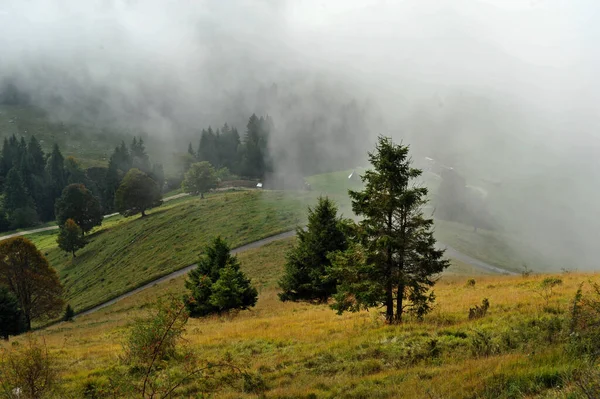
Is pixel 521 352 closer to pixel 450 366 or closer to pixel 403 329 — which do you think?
pixel 450 366

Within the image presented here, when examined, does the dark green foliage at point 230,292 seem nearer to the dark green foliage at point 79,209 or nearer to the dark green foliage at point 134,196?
the dark green foliage at point 134,196

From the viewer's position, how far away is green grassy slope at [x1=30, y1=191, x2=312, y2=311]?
179ft

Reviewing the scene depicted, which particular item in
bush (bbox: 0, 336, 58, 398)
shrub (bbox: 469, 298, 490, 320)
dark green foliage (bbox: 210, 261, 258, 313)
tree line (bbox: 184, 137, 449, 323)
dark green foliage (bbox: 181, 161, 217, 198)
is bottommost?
dark green foliage (bbox: 210, 261, 258, 313)

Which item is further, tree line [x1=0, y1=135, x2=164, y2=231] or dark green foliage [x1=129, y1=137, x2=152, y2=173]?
dark green foliage [x1=129, y1=137, x2=152, y2=173]

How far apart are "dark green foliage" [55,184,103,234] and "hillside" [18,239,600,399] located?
82.2 m

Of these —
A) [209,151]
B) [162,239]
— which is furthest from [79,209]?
[209,151]

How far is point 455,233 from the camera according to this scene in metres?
71.6

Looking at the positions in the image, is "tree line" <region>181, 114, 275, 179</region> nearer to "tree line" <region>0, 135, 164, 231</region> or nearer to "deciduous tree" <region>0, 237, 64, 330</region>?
"tree line" <region>0, 135, 164, 231</region>

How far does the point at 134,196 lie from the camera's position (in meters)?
87.9

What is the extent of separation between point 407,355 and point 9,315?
133 feet

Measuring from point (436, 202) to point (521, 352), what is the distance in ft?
280

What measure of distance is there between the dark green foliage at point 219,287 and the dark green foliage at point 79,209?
235 ft

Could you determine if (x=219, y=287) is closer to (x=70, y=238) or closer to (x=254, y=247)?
(x=254, y=247)

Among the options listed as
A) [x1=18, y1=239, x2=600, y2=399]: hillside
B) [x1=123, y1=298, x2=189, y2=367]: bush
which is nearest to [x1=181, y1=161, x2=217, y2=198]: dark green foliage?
[x1=18, y1=239, x2=600, y2=399]: hillside
